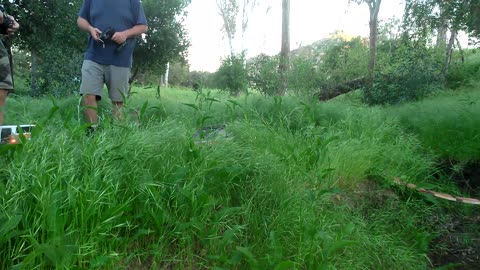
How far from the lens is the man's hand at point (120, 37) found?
3.67m

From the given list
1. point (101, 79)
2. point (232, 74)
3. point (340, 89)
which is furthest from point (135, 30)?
point (232, 74)

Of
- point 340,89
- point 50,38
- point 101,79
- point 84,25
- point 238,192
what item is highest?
point 50,38

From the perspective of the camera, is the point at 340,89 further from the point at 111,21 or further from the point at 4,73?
the point at 4,73

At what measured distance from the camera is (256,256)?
7.03 ft

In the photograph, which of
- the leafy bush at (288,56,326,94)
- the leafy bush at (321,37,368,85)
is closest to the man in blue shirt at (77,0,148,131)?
the leafy bush at (288,56,326,94)

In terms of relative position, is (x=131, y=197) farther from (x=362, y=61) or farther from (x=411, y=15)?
(x=362, y=61)

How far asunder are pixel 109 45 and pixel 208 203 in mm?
2309

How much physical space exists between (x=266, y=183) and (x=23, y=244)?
1381 mm

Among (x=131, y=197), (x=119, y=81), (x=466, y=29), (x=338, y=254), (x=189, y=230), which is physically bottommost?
(x=338, y=254)

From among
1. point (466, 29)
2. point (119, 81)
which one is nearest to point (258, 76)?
point (466, 29)

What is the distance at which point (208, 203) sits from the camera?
84.5 inches

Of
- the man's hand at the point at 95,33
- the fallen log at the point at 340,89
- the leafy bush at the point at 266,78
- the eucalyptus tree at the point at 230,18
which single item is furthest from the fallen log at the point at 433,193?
the eucalyptus tree at the point at 230,18

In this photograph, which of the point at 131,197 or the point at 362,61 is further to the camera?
the point at 362,61

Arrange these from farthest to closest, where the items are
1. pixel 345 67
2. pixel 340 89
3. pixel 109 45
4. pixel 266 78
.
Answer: pixel 345 67, pixel 266 78, pixel 340 89, pixel 109 45
